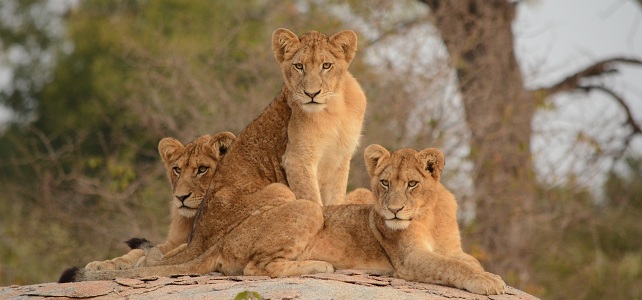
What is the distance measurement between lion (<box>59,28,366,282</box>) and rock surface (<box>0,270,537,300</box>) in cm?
17

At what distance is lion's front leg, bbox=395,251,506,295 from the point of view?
5.88 m

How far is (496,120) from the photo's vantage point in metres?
14.1

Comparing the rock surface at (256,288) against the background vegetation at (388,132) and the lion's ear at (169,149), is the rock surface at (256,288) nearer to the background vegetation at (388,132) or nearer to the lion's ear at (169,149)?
the lion's ear at (169,149)

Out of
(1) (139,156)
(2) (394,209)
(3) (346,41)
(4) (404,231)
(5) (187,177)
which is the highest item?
(1) (139,156)

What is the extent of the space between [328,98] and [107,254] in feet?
23.9

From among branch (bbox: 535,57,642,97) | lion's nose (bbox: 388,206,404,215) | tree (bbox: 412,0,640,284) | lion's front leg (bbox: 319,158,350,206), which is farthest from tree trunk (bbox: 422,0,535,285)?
lion's nose (bbox: 388,206,404,215)

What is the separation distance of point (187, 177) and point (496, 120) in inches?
302

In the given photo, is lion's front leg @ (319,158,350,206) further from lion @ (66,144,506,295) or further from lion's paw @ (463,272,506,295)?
lion's paw @ (463,272,506,295)

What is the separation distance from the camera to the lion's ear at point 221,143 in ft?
24.0

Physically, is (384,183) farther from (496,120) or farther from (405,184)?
(496,120)

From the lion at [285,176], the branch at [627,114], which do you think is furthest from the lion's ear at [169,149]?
the branch at [627,114]

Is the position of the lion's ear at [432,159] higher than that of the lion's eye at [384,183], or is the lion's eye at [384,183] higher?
the lion's ear at [432,159]

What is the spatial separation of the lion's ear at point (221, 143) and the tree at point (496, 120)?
220 inches

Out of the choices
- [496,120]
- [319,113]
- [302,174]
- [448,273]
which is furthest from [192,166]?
[496,120]
